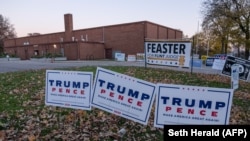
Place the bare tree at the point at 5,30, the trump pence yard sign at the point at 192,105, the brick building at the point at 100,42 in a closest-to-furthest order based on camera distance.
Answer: the trump pence yard sign at the point at 192,105 < the brick building at the point at 100,42 < the bare tree at the point at 5,30

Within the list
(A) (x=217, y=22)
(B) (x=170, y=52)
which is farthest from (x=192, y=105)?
(A) (x=217, y=22)

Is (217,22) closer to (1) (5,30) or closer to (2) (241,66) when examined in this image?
(2) (241,66)

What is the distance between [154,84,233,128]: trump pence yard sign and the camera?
147 inches

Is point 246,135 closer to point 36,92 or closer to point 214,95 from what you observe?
point 214,95

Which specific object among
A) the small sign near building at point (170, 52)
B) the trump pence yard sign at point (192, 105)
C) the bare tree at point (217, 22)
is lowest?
the trump pence yard sign at point (192, 105)

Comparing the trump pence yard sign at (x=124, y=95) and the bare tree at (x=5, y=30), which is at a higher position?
the bare tree at (x=5, y=30)

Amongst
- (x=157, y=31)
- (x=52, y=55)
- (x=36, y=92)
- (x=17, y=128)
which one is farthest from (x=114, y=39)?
(x=17, y=128)

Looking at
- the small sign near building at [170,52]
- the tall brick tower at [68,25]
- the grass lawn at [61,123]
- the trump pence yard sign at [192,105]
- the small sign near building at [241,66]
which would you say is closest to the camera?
the trump pence yard sign at [192,105]

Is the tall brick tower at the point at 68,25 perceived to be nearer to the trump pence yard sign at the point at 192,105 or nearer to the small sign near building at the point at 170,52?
the small sign near building at the point at 170,52

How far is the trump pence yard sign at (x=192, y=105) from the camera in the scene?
12.2 ft

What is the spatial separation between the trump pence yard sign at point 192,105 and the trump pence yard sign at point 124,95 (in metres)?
0.40

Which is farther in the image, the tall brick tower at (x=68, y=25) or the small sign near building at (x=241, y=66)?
the tall brick tower at (x=68, y=25)

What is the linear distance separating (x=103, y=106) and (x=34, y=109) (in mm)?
2312

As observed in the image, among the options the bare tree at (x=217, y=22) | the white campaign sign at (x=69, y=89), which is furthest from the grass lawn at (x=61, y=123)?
the bare tree at (x=217, y=22)
